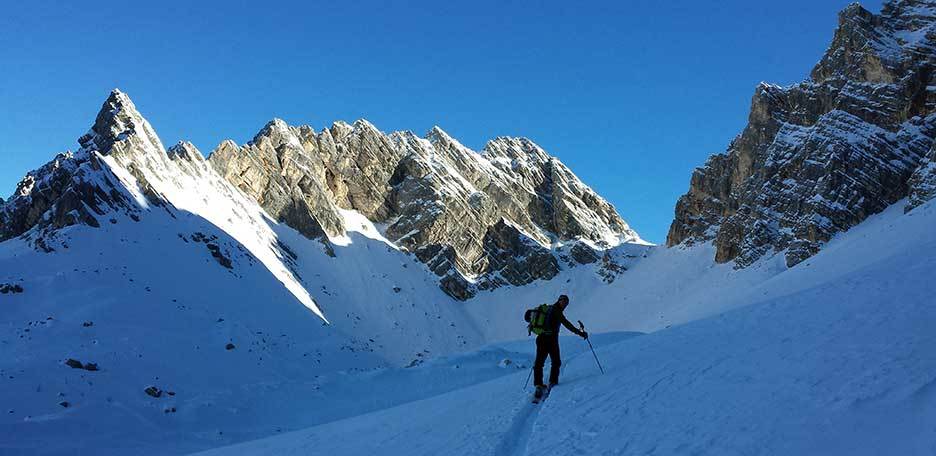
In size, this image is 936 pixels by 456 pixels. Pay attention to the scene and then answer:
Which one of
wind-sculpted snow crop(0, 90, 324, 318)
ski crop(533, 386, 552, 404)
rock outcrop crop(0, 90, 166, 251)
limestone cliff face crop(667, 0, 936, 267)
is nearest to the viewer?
ski crop(533, 386, 552, 404)

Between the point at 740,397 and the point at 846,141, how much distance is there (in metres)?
60.6

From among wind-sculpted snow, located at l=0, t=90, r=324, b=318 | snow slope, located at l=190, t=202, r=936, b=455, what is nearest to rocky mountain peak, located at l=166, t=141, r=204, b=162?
wind-sculpted snow, located at l=0, t=90, r=324, b=318

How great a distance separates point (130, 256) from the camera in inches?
1475

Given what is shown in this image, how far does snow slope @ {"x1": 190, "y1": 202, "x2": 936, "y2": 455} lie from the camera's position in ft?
21.1

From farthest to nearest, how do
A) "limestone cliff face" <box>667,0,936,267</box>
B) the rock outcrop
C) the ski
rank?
"limestone cliff face" <box>667,0,936,267</box>, the rock outcrop, the ski

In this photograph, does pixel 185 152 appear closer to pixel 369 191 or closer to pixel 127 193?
pixel 127 193

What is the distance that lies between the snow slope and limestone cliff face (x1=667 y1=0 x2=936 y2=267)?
140ft

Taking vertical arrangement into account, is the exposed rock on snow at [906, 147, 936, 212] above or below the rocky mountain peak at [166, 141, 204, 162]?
below

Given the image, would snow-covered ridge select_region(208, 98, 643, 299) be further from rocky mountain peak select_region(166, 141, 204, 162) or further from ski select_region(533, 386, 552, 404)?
ski select_region(533, 386, 552, 404)

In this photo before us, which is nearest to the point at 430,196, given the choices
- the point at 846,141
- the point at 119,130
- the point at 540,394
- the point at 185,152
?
the point at 185,152

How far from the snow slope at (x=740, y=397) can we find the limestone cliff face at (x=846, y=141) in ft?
140

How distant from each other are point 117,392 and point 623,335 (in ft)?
87.5

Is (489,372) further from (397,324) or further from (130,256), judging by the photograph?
(397,324)

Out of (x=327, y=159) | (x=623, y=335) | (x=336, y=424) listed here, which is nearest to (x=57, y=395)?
(x=336, y=424)
